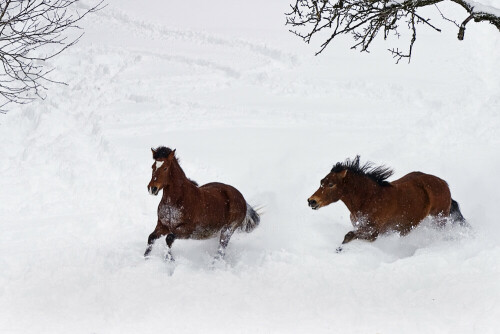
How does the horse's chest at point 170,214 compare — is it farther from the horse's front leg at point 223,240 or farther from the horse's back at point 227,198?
the horse's front leg at point 223,240

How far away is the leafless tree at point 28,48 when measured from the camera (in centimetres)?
606

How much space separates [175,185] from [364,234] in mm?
2360

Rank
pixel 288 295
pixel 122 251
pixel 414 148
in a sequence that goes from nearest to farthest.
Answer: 1. pixel 288 295
2. pixel 122 251
3. pixel 414 148

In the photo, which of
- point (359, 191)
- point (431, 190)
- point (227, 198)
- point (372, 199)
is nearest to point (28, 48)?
point (227, 198)

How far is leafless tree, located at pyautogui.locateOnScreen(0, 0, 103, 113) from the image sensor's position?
606cm

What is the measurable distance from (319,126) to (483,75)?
499 centimetres

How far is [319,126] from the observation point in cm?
1201

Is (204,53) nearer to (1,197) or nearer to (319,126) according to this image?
(319,126)

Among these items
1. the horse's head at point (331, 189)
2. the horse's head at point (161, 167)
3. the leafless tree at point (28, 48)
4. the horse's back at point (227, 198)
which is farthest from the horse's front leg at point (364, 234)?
the leafless tree at point (28, 48)

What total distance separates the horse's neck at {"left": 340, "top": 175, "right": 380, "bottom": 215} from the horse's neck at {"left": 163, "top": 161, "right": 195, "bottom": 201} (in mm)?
1953

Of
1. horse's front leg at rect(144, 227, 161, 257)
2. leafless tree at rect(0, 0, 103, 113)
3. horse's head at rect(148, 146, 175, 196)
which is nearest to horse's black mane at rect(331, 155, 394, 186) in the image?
horse's head at rect(148, 146, 175, 196)

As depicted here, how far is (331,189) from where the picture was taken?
23.1 feet

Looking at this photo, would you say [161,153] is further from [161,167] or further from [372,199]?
[372,199]

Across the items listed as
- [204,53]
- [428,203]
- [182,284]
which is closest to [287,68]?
[204,53]
